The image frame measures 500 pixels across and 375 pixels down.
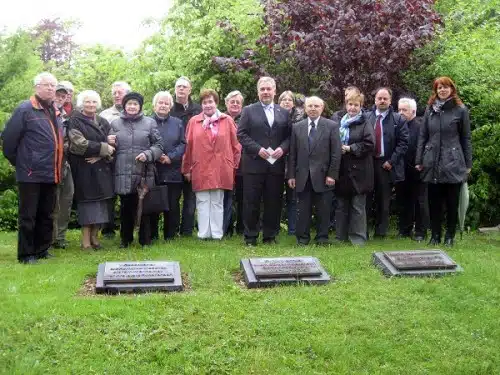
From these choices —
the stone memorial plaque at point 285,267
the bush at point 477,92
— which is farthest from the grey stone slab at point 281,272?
the bush at point 477,92

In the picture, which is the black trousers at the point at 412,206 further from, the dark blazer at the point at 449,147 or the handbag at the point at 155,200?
the handbag at the point at 155,200

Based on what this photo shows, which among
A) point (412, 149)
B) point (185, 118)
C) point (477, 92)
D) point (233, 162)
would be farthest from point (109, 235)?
point (477, 92)

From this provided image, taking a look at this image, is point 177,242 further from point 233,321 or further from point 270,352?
point 270,352

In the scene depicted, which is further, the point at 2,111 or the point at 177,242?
the point at 2,111

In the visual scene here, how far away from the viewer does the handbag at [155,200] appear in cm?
816

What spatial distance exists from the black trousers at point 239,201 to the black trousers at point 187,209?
65 cm

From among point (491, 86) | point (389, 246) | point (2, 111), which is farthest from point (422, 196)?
point (2, 111)

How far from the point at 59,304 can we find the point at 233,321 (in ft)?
5.14

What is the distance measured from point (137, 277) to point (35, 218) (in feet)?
5.99

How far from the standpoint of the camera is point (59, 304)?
582cm

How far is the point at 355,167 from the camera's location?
8656mm

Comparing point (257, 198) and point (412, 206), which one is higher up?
point (257, 198)

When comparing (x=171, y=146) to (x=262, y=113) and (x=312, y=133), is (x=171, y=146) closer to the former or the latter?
(x=262, y=113)

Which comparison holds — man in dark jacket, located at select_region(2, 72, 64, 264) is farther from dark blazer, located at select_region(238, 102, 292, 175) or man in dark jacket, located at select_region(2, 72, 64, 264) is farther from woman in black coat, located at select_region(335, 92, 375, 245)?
woman in black coat, located at select_region(335, 92, 375, 245)
